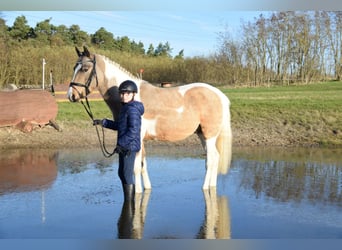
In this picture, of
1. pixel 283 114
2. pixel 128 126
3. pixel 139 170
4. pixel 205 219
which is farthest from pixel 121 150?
pixel 283 114

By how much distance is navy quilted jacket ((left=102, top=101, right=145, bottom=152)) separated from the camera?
13.9 ft

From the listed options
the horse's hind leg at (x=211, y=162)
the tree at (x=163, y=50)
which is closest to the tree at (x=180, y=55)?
the tree at (x=163, y=50)

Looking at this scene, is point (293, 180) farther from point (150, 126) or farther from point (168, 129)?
point (150, 126)

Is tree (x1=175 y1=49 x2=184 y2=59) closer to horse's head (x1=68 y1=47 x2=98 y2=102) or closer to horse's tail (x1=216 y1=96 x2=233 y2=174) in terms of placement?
horse's tail (x1=216 y1=96 x2=233 y2=174)

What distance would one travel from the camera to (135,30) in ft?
21.2

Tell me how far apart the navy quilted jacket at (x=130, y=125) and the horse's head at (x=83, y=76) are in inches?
29.0

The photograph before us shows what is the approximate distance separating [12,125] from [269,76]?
4.38 metres

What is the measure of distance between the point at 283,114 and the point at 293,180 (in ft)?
5.38

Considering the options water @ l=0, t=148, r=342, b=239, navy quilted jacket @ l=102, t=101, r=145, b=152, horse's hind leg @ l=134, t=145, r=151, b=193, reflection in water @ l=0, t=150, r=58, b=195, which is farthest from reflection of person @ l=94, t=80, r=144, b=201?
reflection in water @ l=0, t=150, r=58, b=195

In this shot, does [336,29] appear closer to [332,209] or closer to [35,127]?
[332,209]

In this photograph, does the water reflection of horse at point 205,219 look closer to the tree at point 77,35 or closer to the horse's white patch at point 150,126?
the horse's white patch at point 150,126

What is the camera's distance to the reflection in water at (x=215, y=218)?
409 centimetres

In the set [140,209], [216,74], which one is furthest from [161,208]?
[216,74]

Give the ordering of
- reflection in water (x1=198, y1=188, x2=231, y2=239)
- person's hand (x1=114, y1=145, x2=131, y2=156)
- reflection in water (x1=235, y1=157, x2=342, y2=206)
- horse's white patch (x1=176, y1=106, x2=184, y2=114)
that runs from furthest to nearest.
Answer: reflection in water (x1=235, y1=157, x2=342, y2=206) < horse's white patch (x1=176, y1=106, x2=184, y2=114) < person's hand (x1=114, y1=145, x2=131, y2=156) < reflection in water (x1=198, y1=188, x2=231, y2=239)
